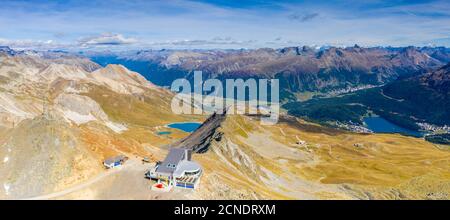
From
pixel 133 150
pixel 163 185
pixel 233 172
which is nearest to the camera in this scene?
pixel 163 185

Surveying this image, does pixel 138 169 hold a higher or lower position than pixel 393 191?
higher

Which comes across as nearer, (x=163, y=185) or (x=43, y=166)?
(x=163, y=185)

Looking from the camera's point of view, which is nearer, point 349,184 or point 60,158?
point 60,158
